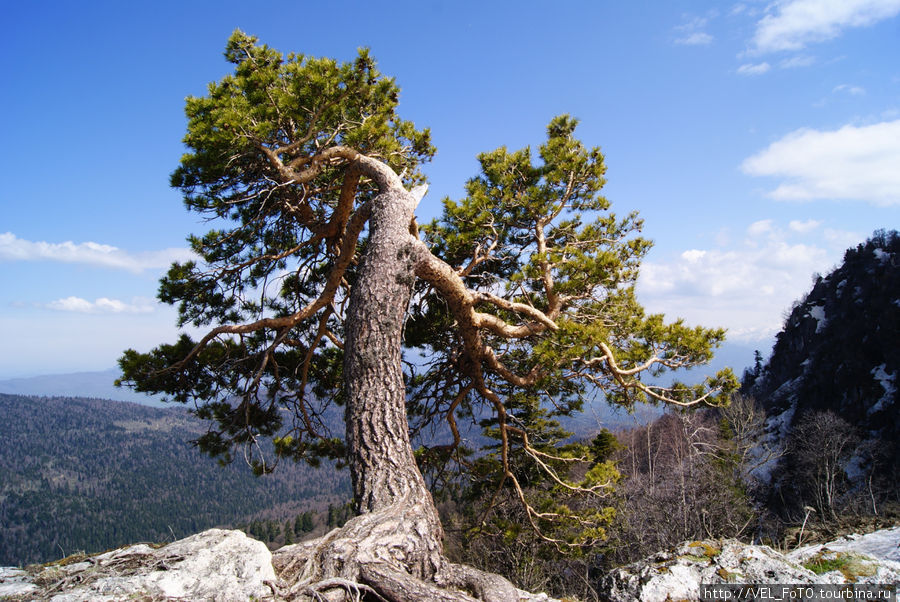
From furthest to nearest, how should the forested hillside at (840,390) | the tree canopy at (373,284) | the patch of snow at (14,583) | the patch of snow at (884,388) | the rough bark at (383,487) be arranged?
the patch of snow at (884,388) → the forested hillside at (840,390) → the tree canopy at (373,284) → the rough bark at (383,487) → the patch of snow at (14,583)

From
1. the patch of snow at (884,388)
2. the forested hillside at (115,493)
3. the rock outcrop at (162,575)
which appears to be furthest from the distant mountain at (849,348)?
the forested hillside at (115,493)

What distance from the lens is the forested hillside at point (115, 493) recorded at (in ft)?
406

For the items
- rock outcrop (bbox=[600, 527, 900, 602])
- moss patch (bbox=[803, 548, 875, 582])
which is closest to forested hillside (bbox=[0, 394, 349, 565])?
rock outcrop (bbox=[600, 527, 900, 602])

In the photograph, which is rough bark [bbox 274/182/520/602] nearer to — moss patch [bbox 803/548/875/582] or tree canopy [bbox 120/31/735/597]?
tree canopy [bbox 120/31/735/597]

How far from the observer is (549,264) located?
19.5ft

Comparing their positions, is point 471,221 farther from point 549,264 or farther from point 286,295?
point 286,295

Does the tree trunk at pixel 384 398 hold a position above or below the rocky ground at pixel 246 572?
above

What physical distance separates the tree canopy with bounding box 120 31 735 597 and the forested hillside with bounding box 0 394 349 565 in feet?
395

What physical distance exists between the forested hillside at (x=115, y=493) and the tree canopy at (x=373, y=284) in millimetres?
120392

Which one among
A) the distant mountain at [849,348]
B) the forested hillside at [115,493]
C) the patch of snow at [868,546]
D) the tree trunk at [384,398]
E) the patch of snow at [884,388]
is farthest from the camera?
the forested hillside at [115,493]

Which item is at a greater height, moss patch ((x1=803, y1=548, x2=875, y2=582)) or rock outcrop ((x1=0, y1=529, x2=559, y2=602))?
rock outcrop ((x1=0, y1=529, x2=559, y2=602))

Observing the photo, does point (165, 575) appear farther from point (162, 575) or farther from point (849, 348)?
point (849, 348)

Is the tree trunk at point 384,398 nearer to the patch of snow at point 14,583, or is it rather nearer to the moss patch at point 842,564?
the patch of snow at point 14,583

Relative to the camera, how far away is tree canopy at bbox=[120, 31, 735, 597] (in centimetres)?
481
